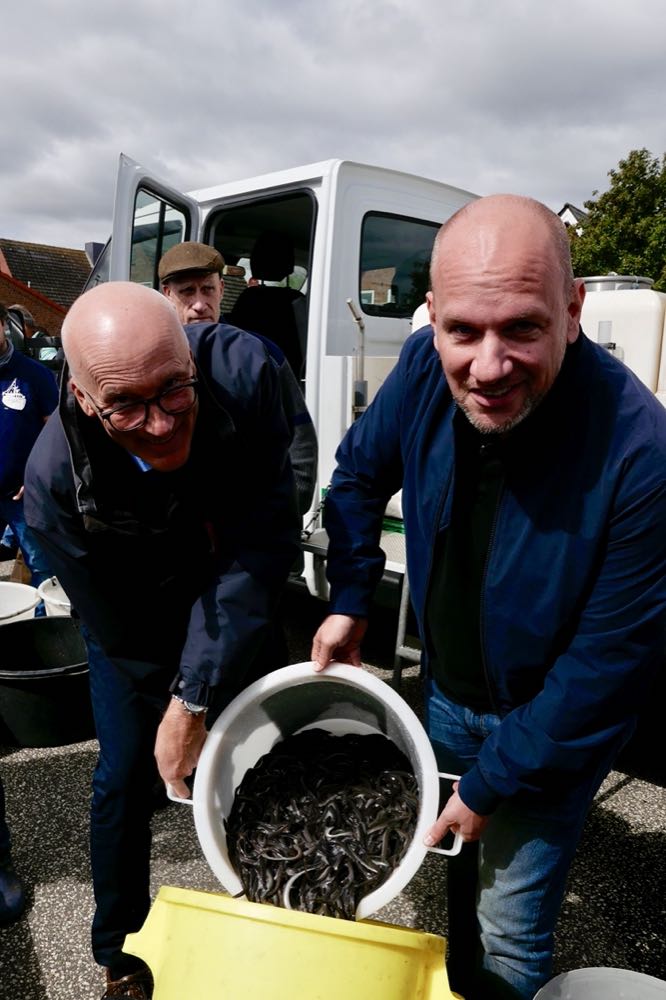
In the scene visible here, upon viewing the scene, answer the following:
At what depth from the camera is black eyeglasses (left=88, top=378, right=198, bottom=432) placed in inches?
57.4

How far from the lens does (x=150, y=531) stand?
161cm

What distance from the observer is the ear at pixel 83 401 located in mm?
1507

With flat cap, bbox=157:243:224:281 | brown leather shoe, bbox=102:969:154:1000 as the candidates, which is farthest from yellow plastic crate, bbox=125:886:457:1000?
Answer: flat cap, bbox=157:243:224:281

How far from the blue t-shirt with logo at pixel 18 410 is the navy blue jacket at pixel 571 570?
10.0 feet

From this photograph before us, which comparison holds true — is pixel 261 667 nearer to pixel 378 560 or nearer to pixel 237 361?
pixel 378 560

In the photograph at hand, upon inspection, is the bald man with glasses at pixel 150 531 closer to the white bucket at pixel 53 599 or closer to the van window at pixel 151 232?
the white bucket at pixel 53 599

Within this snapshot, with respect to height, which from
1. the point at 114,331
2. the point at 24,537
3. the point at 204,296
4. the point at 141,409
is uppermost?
the point at 204,296

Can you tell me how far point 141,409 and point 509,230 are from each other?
81cm

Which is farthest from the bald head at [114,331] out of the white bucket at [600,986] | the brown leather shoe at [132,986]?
the brown leather shoe at [132,986]

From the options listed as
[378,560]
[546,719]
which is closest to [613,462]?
[546,719]

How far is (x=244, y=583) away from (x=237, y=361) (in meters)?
0.56

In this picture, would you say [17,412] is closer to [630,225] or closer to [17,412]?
[17,412]

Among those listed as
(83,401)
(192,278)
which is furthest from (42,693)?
(192,278)

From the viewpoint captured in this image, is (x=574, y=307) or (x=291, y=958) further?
(x=574, y=307)
